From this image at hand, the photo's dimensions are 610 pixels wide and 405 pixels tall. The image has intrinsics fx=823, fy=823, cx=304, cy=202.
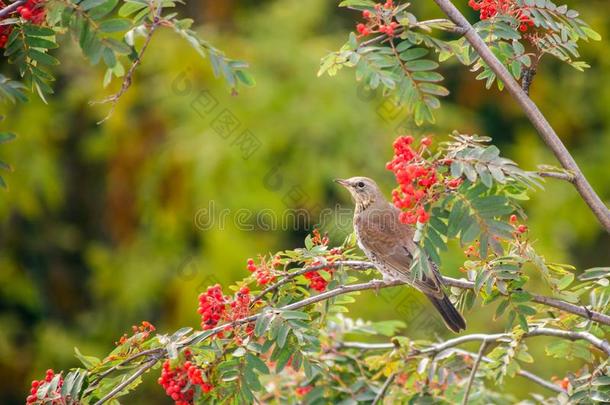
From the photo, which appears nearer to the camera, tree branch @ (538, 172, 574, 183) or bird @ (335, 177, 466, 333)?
tree branch @ (538, 172, 574, 183)

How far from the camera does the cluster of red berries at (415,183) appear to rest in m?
2.35

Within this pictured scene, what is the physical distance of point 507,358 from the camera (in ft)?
9.45

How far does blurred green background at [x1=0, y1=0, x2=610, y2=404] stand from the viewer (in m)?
8.14

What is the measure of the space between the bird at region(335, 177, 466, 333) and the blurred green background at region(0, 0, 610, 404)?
8.57 feet

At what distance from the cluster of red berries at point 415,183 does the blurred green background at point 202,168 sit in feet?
15.5

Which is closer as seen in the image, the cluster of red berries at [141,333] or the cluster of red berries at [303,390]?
the cluster of red berries at [141,333]

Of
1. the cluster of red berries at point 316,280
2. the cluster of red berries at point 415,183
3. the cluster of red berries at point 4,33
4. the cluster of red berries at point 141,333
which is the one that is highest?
the cluster of red berries at point 4,33

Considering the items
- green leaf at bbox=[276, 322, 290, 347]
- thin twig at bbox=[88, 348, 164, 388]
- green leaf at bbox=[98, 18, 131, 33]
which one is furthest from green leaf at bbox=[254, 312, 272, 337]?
green leaf at bbox=[98, 18, 131, 33]

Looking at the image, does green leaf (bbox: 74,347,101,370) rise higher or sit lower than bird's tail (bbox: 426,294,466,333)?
higher

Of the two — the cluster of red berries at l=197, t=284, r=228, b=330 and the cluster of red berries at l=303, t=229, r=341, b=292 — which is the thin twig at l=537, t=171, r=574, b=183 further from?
the cluster of red berries at l=197, t=284, r=228, b=330

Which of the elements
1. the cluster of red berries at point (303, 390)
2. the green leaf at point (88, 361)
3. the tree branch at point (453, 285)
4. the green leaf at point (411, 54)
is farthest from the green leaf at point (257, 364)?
the green leaf at point (411, 54)

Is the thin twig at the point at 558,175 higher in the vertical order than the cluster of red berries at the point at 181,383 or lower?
higher

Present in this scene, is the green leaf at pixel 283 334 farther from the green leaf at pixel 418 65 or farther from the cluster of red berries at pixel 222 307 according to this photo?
the green leaf at pixel 418 65

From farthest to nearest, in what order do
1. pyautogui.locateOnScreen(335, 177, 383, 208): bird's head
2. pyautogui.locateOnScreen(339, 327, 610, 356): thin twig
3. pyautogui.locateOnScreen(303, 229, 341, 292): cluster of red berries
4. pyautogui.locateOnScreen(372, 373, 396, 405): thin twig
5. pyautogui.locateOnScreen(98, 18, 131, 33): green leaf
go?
pyautogui.locateOnScreen(335, 177, 383, 208): bird's head, pyautogui.locateOnScreen(372, 373, 396, 405): thin twig, pyautogui.locateOnScreen(303, 229, 341, 292): cluster of red berries, pyautogui.locateOnScreen(339, 327, 610, 356): thin twig, pyautogui.locateOnScreen(98, 18, 131, 33): green leaf
